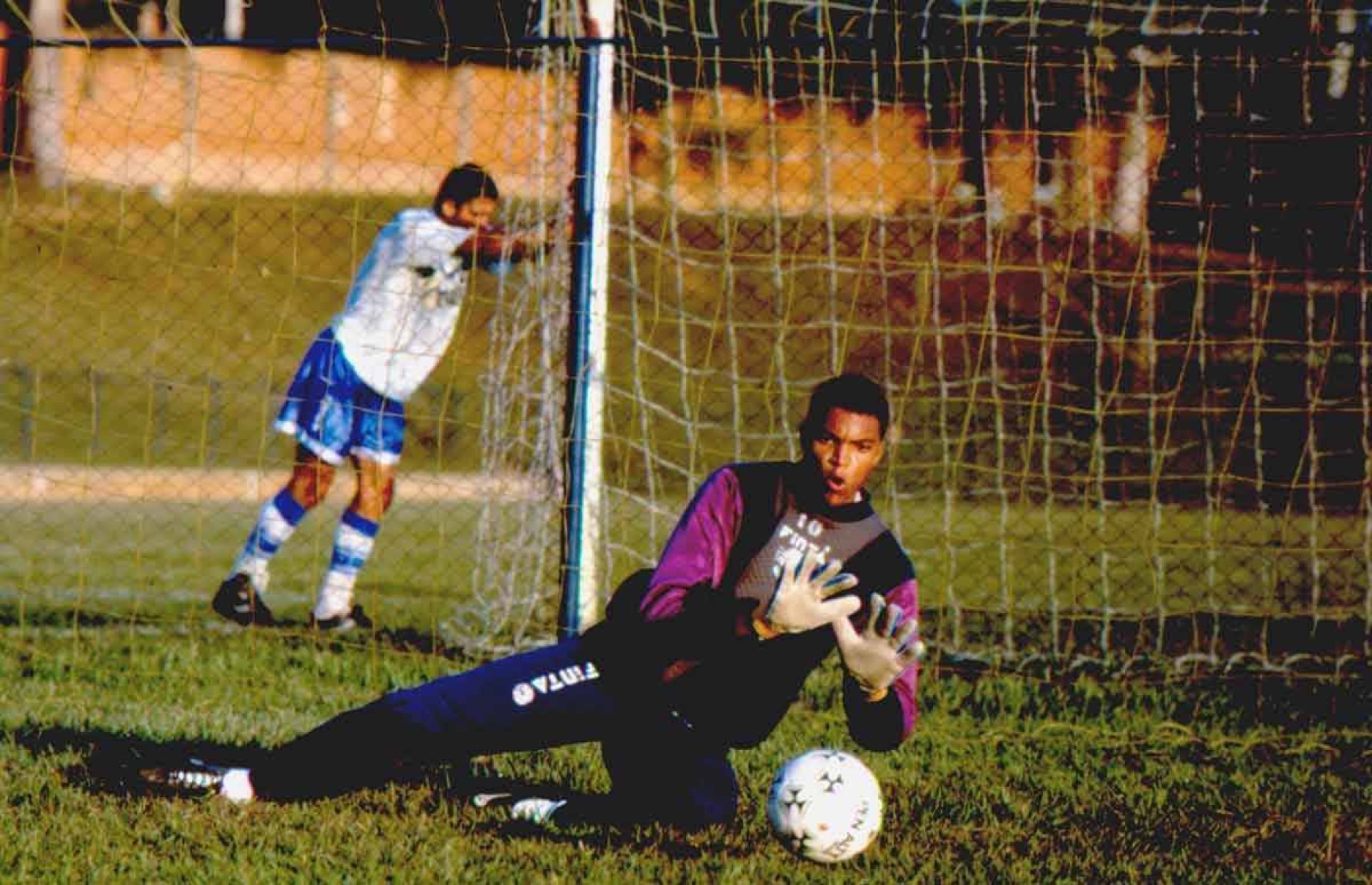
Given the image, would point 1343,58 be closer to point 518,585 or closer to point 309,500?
point 518,585

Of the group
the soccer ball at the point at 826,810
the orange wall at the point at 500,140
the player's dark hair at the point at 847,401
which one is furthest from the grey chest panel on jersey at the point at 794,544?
the orange wall at the point at 500,140

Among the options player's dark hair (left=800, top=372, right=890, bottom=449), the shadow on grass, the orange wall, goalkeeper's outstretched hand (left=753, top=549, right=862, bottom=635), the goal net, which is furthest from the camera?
the orange wall

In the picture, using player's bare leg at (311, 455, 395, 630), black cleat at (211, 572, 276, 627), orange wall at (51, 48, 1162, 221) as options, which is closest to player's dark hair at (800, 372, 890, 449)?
orange wall at (51, 48, 1162, 221)

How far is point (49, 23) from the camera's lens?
29.1 m

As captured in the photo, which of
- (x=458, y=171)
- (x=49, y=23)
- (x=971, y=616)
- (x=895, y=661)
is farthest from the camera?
(x=49, y=23)

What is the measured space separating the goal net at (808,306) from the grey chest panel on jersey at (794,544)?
212cm

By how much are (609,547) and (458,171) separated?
1786mm

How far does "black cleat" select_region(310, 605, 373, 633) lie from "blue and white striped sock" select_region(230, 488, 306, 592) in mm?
313

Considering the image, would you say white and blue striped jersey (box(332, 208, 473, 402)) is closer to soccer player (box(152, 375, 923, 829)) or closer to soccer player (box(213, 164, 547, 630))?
soccer player (box(213, 164, 547, 630))

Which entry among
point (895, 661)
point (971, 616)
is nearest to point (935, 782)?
point (895, 661)

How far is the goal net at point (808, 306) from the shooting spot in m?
7.17

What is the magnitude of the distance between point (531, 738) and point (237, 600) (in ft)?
Result: 11.5

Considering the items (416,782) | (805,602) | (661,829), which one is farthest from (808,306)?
(805,602)

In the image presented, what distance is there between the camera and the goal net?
7168mm
